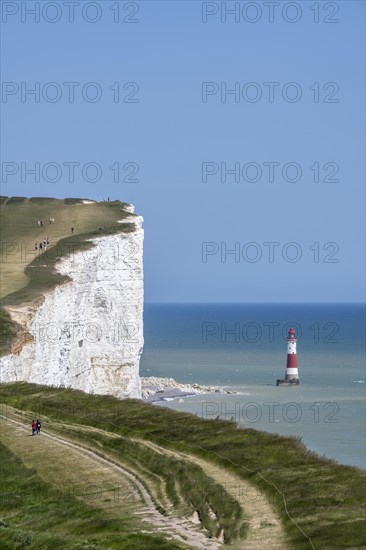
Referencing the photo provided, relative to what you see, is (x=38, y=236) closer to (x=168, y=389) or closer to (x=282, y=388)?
(x=168, y=389)

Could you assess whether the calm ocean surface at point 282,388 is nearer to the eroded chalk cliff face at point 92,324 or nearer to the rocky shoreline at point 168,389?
the rocky shoreline at point 168,389

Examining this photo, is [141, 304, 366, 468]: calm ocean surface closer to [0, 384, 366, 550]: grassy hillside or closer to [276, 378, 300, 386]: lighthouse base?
[276, 378, 300, 386]: lighthouse base

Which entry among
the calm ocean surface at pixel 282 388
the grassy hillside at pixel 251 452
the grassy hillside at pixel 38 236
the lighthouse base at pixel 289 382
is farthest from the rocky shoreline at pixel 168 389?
the grassy hillside at pixel 251 452

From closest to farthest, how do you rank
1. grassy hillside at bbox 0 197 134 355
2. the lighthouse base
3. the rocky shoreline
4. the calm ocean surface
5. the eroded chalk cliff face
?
the eroded chalk cliff face → grassy hillside at bbox 0 197 134 355 → the calm ocean surface → the rocky shoreline → the lighthouse base

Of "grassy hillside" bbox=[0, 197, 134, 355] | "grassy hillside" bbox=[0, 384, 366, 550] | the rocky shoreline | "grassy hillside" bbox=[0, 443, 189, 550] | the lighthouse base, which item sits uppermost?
"grassy hillside" bbox=[0, 197, 134, 355]

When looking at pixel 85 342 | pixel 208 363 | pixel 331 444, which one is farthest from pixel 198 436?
pixel 208 363

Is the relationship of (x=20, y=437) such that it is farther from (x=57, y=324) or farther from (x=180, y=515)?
A: (x=57, y=324)

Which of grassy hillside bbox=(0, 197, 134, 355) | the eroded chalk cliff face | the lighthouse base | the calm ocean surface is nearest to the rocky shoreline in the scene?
the calm ocean surface
